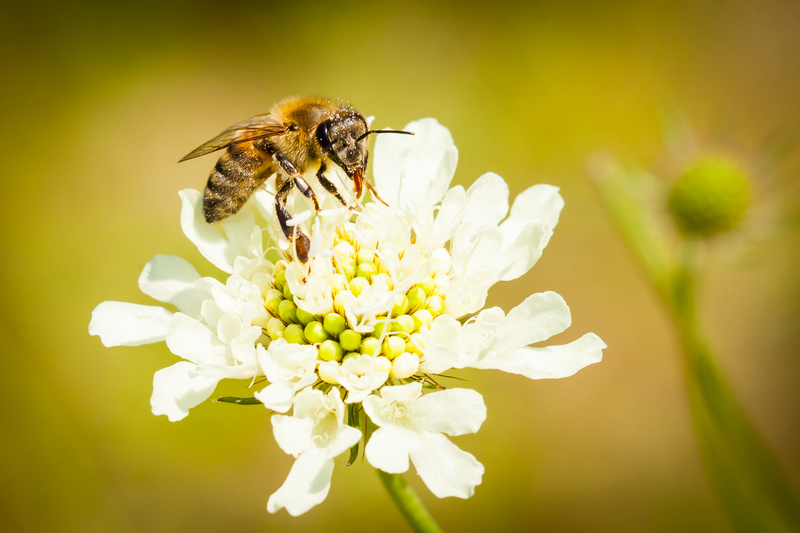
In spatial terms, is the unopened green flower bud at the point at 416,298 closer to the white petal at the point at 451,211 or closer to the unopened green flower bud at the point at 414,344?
the unopened green flower bud at the point at 414,344

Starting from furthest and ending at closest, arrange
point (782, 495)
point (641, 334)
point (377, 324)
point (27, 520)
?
1. point (641, 334)
2. point (27, 520)
3. point (782, 495)
4. point (377, 324)

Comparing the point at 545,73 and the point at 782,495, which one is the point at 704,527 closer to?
the point at 782,495

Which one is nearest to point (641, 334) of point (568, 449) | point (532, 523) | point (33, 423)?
point (568, 449)

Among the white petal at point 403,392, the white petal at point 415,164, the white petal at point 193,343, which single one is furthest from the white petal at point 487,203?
the white petal at point 193,343

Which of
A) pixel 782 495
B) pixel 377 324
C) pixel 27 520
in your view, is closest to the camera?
pixel 377 324

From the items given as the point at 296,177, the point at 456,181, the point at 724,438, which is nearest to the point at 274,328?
the point at 296,177

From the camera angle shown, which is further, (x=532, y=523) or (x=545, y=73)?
(x=545, y=73)

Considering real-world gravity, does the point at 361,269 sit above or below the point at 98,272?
below
